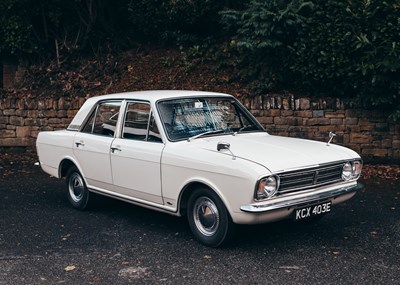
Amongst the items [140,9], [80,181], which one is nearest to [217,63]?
[140,9]

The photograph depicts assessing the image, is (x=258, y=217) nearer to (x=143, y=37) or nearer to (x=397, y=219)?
(x=397, y=219)

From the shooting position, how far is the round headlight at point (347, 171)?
5.98 metres

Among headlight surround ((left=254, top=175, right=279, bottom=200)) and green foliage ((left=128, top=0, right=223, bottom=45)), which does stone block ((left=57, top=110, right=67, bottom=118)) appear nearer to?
green foliage ((left=128, top=0, right=223, bottom=45))

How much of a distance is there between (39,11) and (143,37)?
269 centimetres

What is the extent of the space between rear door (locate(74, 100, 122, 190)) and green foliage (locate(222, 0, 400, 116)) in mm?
4404

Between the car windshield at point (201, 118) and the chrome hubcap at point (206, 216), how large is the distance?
0.82m

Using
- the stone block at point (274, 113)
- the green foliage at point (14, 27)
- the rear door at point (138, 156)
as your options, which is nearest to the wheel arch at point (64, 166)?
the rear door at point (138, 156)

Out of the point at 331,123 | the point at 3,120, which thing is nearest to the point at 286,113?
the point at 331,123

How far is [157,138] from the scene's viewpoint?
6.25 m

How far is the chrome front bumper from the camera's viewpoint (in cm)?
520

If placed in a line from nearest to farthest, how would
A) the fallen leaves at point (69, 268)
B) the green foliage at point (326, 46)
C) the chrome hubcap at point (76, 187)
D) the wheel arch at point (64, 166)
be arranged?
the fallen leaves at point (69, 268)
the chrome hubcap at point (76, 187)
the wheel arch at point (64, 166)
the green foliage at point (326, 46)

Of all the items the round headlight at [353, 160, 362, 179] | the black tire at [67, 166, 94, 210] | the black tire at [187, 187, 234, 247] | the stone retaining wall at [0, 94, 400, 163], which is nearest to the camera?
the black tire at [187, 187, 234, 247]

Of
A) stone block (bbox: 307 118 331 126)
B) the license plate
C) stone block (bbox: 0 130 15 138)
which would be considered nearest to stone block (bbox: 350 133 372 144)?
stone block (bbox: 307 118 331 126)

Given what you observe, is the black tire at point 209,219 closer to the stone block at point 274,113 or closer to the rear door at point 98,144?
the rear door at point 98,144
